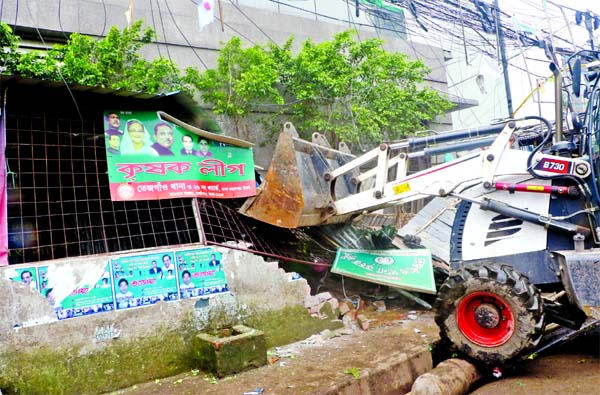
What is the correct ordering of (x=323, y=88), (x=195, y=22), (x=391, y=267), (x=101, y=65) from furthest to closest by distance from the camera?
(x=195, y=22)
(x=323, y=88)
(x=101, y=65)
(x=391, y=267)

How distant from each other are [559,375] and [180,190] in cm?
492

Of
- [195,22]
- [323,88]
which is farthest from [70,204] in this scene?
[195,22]

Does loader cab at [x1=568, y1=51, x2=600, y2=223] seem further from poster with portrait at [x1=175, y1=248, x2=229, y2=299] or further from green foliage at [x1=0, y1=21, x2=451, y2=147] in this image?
green foliage at [x1=0, y1=21, x2=451, y2=147]

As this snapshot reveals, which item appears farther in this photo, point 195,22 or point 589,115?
point 195,22

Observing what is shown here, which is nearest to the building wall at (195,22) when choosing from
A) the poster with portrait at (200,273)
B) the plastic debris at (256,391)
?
the poster with portrait at (200,273)

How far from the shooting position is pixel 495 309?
4.81m

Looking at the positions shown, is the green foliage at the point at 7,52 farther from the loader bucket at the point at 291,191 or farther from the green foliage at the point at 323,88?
the loader bucket at the point at 291,191

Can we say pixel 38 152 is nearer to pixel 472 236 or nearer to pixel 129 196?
pixel 129 196

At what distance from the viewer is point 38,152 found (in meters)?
5.75

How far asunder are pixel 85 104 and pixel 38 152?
84cm

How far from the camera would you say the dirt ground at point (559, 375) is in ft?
14.4

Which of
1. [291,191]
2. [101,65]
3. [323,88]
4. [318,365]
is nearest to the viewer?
[318,365]

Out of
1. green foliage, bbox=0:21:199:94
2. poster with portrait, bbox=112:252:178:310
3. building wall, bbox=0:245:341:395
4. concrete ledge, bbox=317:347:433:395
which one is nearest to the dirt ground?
concrete ledge, bbox=317:347:433:395

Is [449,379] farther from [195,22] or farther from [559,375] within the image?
[195,22]
